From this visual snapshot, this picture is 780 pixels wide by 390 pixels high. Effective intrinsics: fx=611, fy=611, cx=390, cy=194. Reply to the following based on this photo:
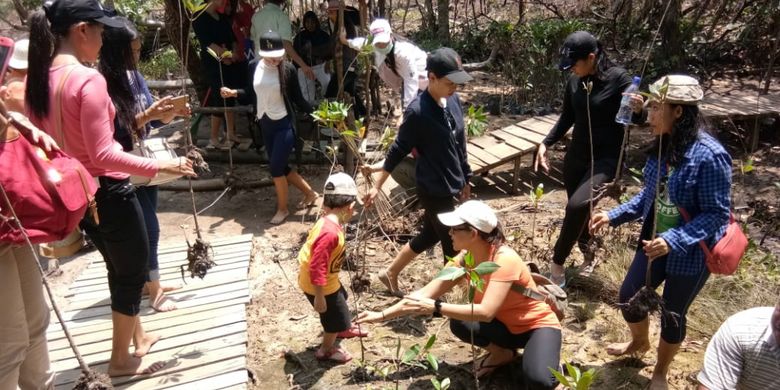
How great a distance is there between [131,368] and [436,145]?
2101mm

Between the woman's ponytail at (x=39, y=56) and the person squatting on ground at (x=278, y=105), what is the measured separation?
2558 millimetres

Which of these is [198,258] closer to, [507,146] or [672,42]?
[507,146]

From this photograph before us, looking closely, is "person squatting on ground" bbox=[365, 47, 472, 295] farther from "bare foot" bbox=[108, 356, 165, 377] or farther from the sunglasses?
"bare foot" bbox=[108, 356, 165, 377]

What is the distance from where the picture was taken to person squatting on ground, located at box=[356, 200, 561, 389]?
2.73m

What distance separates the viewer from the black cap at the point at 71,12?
2.51 meters

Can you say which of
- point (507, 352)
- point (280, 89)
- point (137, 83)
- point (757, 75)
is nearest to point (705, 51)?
point (757, 75)

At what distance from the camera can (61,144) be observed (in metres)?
2.67

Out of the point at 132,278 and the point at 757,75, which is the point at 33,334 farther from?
the point at 757,75

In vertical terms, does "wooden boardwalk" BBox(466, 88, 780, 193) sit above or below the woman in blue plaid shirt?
below

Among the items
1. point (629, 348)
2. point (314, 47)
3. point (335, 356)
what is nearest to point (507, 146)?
point (314, 47)

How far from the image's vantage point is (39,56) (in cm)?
254

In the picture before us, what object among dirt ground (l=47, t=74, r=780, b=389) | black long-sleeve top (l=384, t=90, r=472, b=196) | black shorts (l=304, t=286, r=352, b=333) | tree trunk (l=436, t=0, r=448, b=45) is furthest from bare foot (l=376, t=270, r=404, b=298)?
tree trunk (l=436, t=0, r=448, b=45)

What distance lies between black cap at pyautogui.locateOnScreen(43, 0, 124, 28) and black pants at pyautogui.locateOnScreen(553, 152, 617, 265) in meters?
2.79

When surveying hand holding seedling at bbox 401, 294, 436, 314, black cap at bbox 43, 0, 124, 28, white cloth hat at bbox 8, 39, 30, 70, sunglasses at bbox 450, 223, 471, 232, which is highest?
black cap at bbox 43, 0, 124, 28
